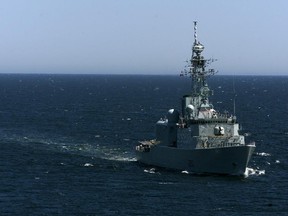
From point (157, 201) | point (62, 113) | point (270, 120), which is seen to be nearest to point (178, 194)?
point (157, 201)

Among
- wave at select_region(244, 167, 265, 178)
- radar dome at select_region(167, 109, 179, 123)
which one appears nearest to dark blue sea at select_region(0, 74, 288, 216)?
wave at select_region(244, 167, 265, 178)

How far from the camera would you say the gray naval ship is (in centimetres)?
7625

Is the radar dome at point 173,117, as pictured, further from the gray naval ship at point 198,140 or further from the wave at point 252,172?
the wave at point 252,172

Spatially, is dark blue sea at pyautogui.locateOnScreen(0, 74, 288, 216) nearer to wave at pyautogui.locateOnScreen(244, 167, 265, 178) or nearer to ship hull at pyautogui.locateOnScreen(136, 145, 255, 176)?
wave at pyautogui.locateOnScreen(244, 167, 265, 178)

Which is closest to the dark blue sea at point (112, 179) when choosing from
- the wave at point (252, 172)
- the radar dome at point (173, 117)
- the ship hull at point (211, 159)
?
the wave at point (252, 172)

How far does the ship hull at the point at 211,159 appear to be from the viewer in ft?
248

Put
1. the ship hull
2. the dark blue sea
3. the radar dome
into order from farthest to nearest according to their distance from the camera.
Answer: the radar dome → the ship hull → the dark blue sea

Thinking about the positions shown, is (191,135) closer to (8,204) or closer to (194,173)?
(194,173)

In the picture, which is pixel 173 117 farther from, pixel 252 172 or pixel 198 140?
pixel 252 172

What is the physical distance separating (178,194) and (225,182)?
812 cm

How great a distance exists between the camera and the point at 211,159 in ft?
252

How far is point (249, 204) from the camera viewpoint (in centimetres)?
6372

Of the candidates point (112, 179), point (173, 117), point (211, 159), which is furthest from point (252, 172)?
point (112, 179)

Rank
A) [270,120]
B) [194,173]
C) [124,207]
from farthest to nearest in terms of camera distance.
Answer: [270,120]
[194,173]
[124,207]
